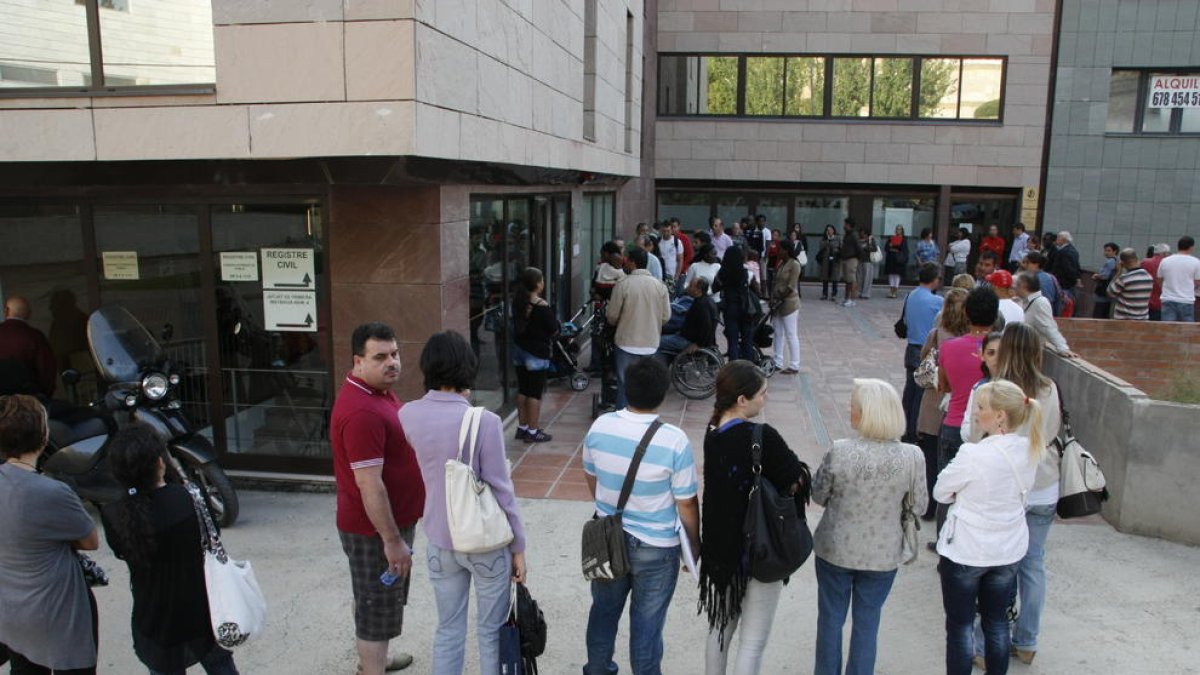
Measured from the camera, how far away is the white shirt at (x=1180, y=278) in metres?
12.6

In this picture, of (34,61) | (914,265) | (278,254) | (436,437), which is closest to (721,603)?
(436,437)

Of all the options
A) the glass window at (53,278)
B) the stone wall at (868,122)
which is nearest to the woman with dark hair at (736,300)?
the glass window at (53,278)

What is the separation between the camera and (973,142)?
21062 millimetres

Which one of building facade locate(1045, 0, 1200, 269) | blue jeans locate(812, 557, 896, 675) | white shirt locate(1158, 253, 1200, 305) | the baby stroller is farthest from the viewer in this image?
building facade locate(1045, 0, 1200, 269)

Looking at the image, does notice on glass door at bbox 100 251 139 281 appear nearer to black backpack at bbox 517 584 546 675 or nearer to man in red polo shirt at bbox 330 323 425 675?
man in red polo shirt at bbox 330 323 425 675

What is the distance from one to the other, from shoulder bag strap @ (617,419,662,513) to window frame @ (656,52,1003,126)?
18970 mm

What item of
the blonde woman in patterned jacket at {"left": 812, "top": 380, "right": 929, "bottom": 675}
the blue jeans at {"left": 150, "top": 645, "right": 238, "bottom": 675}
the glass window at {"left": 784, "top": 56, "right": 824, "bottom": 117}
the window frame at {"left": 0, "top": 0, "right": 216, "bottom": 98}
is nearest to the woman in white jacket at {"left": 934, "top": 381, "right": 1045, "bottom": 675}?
A: the blonde woman in patterned jacket at {"left": 812, "top": 380, "right": 929, "bottom": 675}

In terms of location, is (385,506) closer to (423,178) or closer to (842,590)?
(842,590)

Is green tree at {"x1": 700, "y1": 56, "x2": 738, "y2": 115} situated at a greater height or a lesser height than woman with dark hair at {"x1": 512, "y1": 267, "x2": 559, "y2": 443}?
greater

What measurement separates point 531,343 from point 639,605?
4.68 meters

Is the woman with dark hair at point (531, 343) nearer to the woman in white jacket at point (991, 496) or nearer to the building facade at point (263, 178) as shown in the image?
the building facade at point (263, 178)

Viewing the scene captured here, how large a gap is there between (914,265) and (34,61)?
1893cm

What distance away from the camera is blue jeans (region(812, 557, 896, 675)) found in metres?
4.15

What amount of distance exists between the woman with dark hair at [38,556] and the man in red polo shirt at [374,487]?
1.05m
